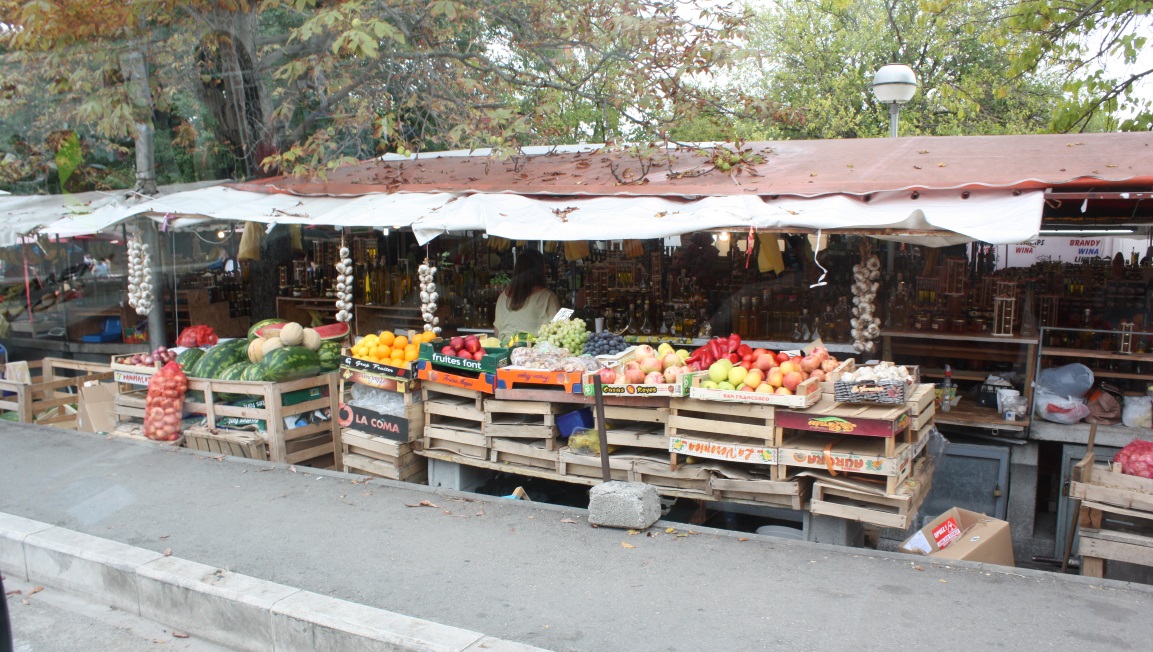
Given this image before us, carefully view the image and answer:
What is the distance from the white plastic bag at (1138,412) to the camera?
6574mm

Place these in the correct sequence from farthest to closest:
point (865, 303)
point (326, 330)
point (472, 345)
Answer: point (326, 330) < point (865, 303) < point (472, 345)

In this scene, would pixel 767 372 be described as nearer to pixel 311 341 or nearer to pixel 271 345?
pixel 311 341

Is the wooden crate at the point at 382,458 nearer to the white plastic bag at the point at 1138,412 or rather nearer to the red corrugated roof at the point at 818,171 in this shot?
the red corrugated roof at the point at 818,171

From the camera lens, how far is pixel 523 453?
624cm

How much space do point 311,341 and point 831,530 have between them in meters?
5.21

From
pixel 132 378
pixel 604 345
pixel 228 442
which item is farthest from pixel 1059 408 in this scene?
pixel 132 378

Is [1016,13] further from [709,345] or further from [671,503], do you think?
[671,503]

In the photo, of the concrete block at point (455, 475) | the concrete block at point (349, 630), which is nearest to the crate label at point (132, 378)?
the concrete block at point (455, 475)

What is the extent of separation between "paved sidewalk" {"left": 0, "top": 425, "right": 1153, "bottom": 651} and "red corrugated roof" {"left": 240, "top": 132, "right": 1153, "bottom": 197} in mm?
3091

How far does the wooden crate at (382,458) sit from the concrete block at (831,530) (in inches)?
130

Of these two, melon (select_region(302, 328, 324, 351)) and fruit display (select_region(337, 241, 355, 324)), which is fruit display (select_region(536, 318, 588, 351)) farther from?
melon (select_region(302, 328, 324, 351))

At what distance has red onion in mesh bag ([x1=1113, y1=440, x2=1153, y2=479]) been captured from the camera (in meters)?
5.14

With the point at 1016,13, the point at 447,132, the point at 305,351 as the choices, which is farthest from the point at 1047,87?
the point at 305,351

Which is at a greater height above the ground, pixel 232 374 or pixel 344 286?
pixel 344 286
